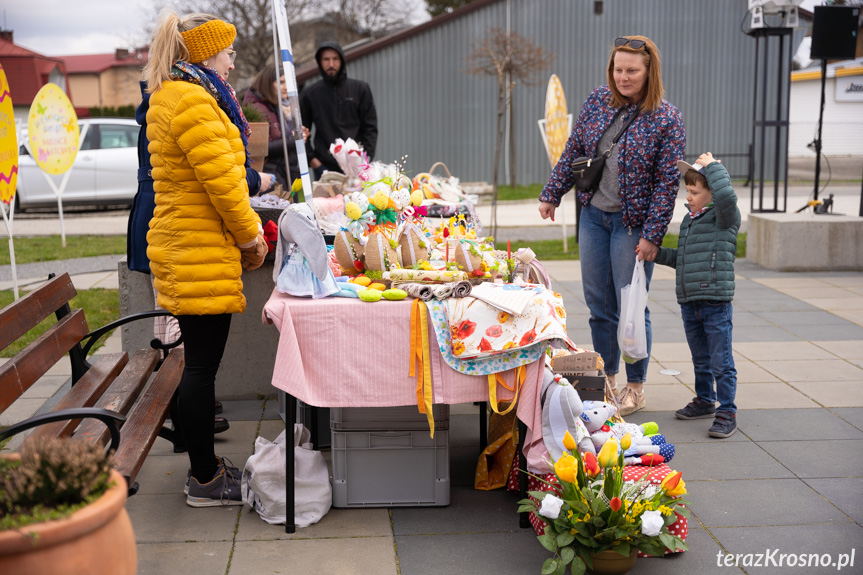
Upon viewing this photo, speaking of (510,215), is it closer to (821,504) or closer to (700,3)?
(700,3)

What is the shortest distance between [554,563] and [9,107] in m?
5.27

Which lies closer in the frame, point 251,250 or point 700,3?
point 251,250

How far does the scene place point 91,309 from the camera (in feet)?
23.8

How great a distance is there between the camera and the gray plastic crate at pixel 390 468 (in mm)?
3490

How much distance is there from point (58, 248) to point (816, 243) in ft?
30.6

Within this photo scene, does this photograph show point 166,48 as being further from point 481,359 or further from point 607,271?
point 607,271

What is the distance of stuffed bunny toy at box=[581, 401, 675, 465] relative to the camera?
3406mm

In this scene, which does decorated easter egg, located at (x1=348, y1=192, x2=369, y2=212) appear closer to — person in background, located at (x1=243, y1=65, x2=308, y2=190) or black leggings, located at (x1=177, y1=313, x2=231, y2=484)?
black leggings, located at (x1=177, y1=313, x2=231, y2=484)

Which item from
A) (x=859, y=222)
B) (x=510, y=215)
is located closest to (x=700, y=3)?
Answer: (x=510, y=215)

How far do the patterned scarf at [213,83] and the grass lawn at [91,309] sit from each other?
3.35m

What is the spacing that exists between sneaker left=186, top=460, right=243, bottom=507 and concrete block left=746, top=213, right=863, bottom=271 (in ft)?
24.2

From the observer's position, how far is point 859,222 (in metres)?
9.09

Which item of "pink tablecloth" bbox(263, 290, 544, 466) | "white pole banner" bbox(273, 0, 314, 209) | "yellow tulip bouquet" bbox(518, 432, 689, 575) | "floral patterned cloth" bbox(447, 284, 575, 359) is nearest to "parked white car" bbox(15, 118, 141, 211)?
"white pole banner" bbox(273, 0, 314, 209)

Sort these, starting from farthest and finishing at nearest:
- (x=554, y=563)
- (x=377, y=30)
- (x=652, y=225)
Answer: (x=377, y=30), (x=652, y=225), (x=554, y=563)
